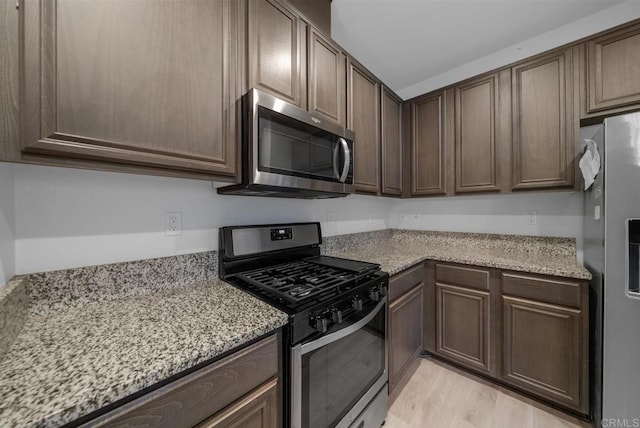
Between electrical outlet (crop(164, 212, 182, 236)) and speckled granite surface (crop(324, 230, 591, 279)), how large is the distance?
1.08m

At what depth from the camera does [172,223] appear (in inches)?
45.8

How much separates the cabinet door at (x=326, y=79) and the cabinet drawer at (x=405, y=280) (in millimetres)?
1109

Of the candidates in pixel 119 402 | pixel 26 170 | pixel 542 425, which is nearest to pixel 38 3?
pixel 26 170

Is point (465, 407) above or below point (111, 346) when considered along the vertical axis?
below

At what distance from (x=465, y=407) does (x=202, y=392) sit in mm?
1727

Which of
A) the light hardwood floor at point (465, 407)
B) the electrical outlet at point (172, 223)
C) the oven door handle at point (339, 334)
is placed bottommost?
the light hardwood floor at point (465, 407)

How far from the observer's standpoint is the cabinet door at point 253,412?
0.69 metres

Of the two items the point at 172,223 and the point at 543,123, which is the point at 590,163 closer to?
the point at 543,123

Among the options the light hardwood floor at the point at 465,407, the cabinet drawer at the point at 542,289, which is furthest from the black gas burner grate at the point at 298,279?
the cabinet drawer at the point at 542,289

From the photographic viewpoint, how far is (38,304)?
0.83 metres

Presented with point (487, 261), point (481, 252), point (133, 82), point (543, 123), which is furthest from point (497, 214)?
point (133, 82)

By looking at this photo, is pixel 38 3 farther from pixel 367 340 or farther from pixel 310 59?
pixel 367 340

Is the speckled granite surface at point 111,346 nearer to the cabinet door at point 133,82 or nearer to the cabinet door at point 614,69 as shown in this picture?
the cabinet door at point 133,82

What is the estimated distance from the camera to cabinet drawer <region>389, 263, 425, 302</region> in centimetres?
154
